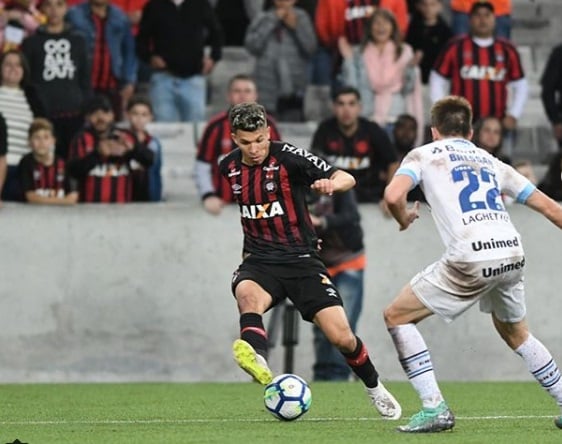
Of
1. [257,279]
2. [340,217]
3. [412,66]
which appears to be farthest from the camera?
[412,66]

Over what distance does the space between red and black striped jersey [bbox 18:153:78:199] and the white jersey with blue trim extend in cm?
624

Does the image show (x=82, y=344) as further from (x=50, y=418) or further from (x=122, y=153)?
(x=50, y=418)

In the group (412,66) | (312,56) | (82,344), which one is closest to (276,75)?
(312,56)

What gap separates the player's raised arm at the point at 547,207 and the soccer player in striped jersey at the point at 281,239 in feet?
4.21

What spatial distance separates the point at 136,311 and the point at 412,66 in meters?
3.81

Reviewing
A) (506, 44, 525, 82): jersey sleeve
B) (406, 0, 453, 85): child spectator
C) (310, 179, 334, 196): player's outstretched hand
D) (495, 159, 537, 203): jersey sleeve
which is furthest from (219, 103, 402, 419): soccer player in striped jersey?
(406, 0, 453, 85): child spectator

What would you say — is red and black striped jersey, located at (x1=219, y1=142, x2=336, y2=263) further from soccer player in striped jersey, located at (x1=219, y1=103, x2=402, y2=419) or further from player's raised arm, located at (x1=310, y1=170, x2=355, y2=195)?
player's raised arm, located at (x1=310, y1=170, x2=355, y2=195)

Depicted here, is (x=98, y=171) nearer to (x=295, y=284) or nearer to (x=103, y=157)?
(x=103, y=157)

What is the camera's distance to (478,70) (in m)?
16.1

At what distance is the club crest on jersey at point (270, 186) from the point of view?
1016 cm

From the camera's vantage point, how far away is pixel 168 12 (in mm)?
16703

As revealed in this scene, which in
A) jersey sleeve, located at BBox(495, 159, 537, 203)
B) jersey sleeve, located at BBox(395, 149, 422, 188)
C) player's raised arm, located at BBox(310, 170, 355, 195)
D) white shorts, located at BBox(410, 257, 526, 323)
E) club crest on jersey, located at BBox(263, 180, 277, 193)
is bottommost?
white shorts, located at BBox(410, 257, 526, 323)

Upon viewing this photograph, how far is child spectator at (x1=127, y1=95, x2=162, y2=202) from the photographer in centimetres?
1515

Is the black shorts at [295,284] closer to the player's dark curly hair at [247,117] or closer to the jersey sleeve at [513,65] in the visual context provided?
the player's dark curly hair at [247,117]
